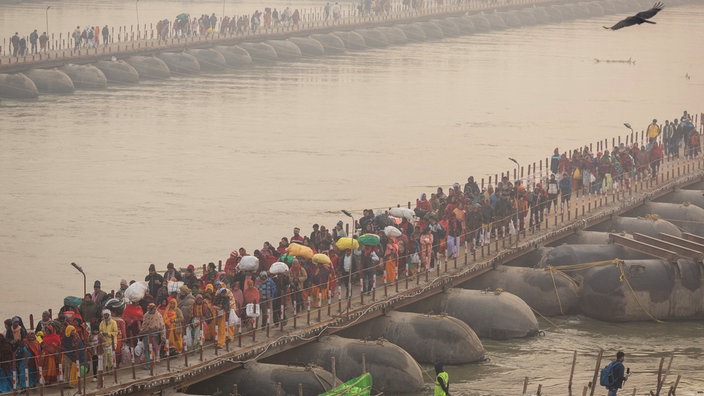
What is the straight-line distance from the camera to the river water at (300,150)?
3403 cm

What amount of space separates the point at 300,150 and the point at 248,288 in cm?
3319

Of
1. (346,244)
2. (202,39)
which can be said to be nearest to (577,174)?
(346,244)

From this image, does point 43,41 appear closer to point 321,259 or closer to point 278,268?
point 321,259

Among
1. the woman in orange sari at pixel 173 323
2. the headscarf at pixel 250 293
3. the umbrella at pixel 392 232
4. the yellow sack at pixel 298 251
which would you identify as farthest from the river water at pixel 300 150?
the woman in orange sari at pixel 173 323

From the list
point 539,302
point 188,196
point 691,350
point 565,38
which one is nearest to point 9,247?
point 188,196

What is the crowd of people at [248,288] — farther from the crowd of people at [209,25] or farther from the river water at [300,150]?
the crowd of people at [209,25]

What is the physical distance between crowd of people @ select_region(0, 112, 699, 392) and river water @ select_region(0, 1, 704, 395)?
2.85 m

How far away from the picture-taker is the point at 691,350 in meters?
30.2

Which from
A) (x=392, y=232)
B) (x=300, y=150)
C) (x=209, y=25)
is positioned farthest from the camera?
(x=209, y=25)

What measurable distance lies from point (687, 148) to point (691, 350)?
58.9ft

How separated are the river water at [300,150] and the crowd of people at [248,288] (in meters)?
2.85

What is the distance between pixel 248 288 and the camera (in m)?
25.1

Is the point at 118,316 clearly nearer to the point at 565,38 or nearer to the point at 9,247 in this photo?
the point at 9,247

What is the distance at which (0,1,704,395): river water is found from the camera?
112ft
